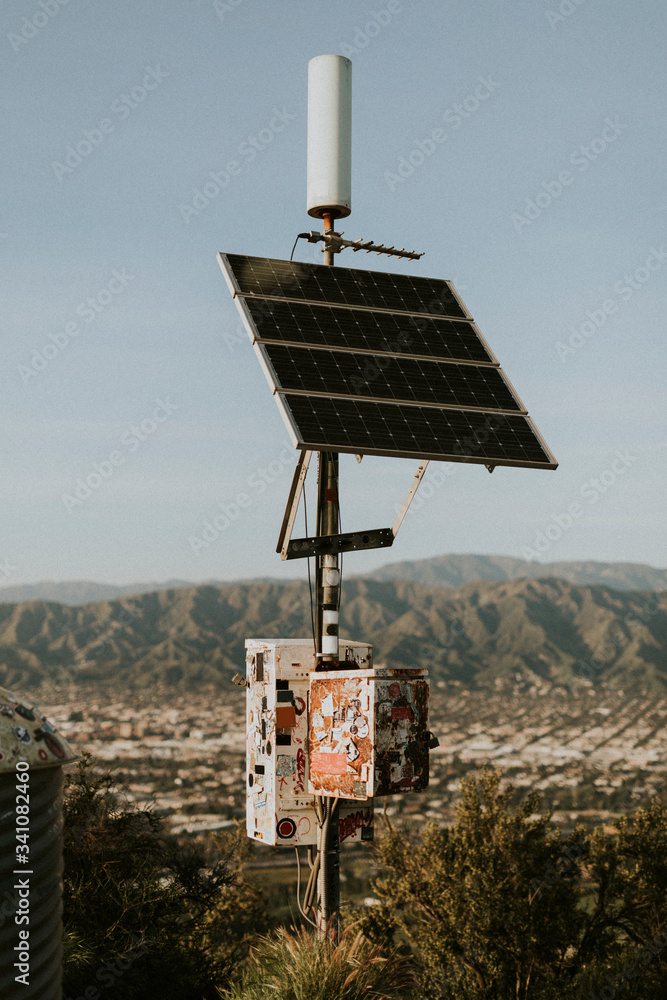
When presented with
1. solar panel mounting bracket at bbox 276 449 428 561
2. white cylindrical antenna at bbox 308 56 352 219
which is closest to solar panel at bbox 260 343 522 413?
solar panel mounting bracket at bbox 276 449 428 561

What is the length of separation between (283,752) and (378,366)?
4.77 metres

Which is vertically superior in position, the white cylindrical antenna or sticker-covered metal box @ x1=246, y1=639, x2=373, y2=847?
the white cylindrical antenna

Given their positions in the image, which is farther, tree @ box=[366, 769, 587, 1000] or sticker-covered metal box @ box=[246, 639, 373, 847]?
tree @ box=[366, 769, 587, 1000]

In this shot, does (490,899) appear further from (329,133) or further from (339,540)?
(329,133)

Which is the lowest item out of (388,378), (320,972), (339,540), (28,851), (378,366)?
(320,972)

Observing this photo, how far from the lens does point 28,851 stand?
4195mm

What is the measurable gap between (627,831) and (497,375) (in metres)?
23.9

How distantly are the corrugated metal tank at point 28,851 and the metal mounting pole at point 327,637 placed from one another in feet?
22.2

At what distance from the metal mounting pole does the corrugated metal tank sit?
22.2 ft

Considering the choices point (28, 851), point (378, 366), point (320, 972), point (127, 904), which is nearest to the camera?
point (28, 851)

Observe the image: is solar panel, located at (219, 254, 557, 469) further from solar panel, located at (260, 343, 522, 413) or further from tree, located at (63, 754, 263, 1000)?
tree, located at (63, 754, 263, 1000)

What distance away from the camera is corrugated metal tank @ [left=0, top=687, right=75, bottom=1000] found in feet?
13.3

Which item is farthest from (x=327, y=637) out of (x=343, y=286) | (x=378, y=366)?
(x=343, y=286)

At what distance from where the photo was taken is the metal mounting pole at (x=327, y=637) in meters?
11.0
